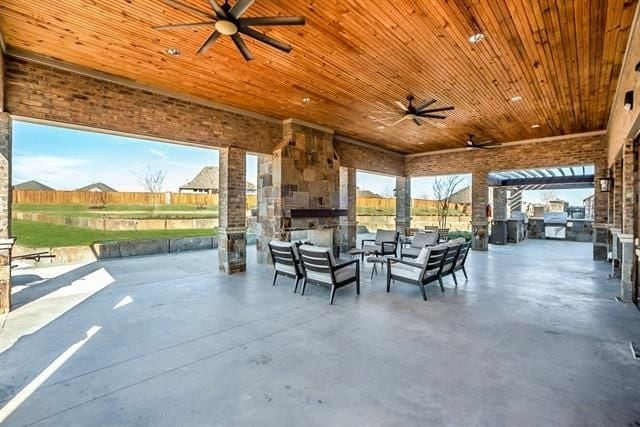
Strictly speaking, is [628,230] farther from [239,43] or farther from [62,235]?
[62,235]

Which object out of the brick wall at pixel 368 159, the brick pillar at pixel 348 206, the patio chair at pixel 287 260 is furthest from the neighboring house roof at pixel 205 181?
the patio chair at pixel 287 260

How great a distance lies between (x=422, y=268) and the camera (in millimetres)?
5184

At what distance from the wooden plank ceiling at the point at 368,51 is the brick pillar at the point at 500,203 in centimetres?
716

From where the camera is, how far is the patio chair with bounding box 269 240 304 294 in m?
5.75

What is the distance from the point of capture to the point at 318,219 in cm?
867

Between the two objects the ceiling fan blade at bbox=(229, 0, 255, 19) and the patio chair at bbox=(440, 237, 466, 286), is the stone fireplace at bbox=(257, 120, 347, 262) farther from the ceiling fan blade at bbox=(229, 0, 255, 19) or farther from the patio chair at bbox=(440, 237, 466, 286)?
the ceiling fan blade at bbox=(229, 0, 255, 19)

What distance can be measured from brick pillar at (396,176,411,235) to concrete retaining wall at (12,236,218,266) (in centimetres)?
759

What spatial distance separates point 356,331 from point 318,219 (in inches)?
200

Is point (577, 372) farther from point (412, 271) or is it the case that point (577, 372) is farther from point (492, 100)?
point (492, 100)

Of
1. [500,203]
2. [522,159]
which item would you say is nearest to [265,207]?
[522,159]

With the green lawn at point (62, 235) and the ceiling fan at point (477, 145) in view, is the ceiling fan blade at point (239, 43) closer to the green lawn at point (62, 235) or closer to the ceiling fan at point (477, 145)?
the green lawn at point (62, 235)

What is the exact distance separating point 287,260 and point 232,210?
7.14 feet

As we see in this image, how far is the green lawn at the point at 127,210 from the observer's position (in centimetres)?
963

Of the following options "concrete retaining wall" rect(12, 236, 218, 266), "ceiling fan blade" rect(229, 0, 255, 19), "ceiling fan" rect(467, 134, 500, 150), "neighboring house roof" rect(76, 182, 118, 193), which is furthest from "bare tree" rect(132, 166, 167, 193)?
"ceiling fan" rect(467, 134, 500, 150)
